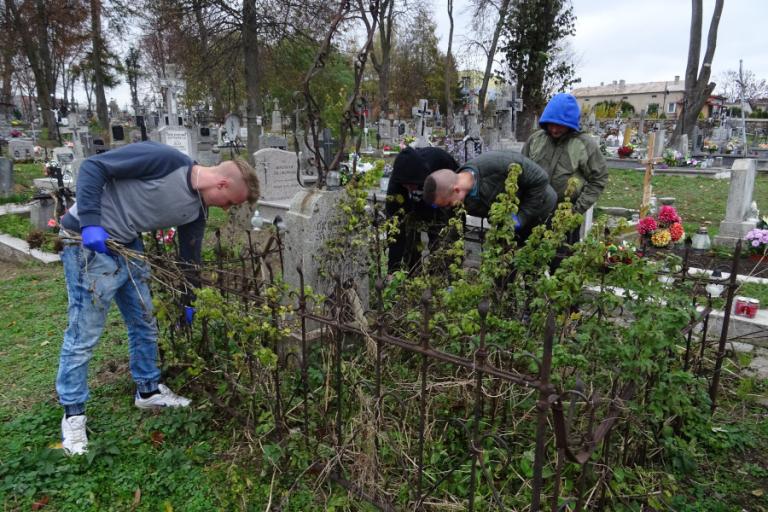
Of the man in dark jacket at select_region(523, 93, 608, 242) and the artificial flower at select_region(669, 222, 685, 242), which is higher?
the man in dark jacket at select_region(523, 93, 608, 242)

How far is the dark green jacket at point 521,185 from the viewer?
3289 mm

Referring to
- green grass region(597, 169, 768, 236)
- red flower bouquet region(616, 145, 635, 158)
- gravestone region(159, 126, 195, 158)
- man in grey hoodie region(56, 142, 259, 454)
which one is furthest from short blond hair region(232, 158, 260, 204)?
red flower bouquet region(616, 145, 635, 158)

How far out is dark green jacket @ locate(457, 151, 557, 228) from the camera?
10.8 feet

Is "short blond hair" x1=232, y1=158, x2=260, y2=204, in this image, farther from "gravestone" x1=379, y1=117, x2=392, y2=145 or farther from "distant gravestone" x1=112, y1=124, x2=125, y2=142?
"gravestone" x1=379, y1=117, x2=392, y2=145

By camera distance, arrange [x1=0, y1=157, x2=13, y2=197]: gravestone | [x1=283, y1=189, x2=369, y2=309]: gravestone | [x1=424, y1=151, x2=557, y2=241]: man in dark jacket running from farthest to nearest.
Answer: [x1=0, y1=157, x2=13, y2=197]: gravestone
[x1=424, y1=151, x2=557, y2=241]: man in dark jacket
[x1=283, y1=189, x2=369, y2=309]: gravestone

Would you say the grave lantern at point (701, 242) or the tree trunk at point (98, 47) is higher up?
→ the tree trunk at point (98, 47)

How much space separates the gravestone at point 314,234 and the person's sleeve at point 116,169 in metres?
0.67

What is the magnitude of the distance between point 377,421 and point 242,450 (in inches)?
30.7

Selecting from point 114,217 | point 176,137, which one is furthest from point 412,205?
point 176,137

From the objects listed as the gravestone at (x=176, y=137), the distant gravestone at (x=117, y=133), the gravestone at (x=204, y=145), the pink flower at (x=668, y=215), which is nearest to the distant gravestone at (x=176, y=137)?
the gravestone at (x=176, y=137)

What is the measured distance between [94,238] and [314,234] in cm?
108

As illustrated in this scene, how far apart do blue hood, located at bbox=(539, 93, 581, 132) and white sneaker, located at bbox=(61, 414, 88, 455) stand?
355cm

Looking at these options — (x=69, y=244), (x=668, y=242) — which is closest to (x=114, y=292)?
(x=69, y=244)

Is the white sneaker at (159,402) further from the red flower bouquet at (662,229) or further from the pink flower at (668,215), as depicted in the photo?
the pink flower at (668,215)
